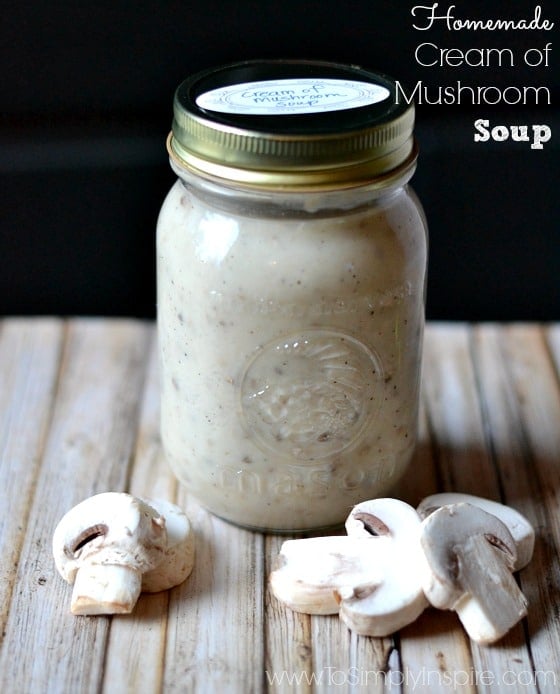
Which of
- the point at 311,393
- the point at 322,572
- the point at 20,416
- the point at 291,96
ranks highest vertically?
the point at 291,96

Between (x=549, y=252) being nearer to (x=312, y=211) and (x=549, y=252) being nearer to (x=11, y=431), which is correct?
(x=312, y=211)

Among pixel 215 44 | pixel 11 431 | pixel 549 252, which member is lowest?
pixel 11 431

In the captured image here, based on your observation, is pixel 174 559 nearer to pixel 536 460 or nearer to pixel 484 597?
pixel 484 597

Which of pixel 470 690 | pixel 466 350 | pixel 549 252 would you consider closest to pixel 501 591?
pixel 470 690

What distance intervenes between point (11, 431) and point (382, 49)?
29.5 inches

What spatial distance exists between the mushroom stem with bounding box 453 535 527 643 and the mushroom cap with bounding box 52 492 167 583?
0.32 metres

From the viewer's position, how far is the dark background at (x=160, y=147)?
1.45 meters

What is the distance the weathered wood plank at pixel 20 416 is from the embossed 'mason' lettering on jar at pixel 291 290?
8.5 inches

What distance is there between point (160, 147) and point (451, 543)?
0.79 meters

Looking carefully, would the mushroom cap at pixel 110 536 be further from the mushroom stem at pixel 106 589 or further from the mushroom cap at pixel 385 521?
the mushroom cap at pixel 385 521

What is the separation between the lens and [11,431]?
1.38m

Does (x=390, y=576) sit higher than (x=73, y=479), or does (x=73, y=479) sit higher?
(x=390, y=576)

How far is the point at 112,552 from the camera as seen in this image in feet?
3.51

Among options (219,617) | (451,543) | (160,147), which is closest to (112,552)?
(219,617)
